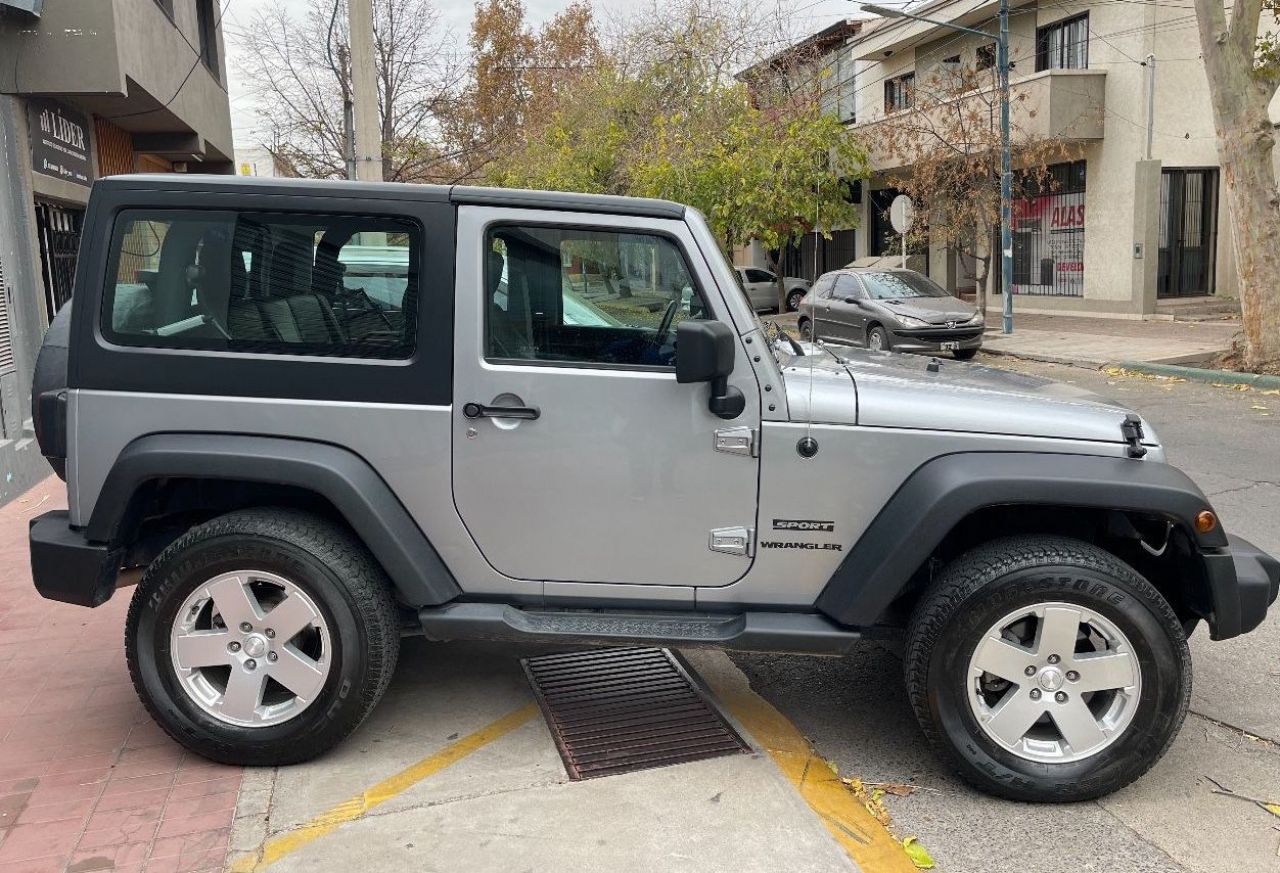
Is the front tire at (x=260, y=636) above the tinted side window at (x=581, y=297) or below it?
below

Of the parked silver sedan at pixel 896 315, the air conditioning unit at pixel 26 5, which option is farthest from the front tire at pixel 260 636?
the parked silver sedan at pixel 896 315

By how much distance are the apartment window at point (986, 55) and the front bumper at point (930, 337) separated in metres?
11.3

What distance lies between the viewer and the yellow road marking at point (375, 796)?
123 inches

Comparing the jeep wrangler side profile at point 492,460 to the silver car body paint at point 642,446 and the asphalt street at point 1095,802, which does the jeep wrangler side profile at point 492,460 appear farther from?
the asphalt street at point 1095,802

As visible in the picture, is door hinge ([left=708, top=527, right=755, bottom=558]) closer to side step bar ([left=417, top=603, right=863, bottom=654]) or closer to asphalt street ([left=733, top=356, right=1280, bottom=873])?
side step bar ([left=417, top=603, right=863, bottom=654])

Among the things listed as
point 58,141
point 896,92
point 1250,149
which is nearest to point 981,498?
point 58,141

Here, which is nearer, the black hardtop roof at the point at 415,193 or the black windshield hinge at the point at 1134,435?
the black windshield hinge at the point at 1134,435

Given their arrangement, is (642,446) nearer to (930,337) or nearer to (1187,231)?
(930,337)

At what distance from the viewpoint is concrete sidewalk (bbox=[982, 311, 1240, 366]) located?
1656 cm

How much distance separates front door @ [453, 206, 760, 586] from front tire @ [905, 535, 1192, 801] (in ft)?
2.39

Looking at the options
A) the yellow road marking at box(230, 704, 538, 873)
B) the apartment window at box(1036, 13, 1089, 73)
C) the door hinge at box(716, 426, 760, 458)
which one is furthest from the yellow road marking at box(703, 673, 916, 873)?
the apartment window at box(1036, 13, 1089, 73)

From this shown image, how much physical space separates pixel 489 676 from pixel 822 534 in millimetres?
1741

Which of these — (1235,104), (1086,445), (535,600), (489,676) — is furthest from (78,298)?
(1235,104)

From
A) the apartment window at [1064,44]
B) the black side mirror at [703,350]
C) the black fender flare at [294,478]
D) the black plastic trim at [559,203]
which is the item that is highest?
the apartment window at [1064,44]
